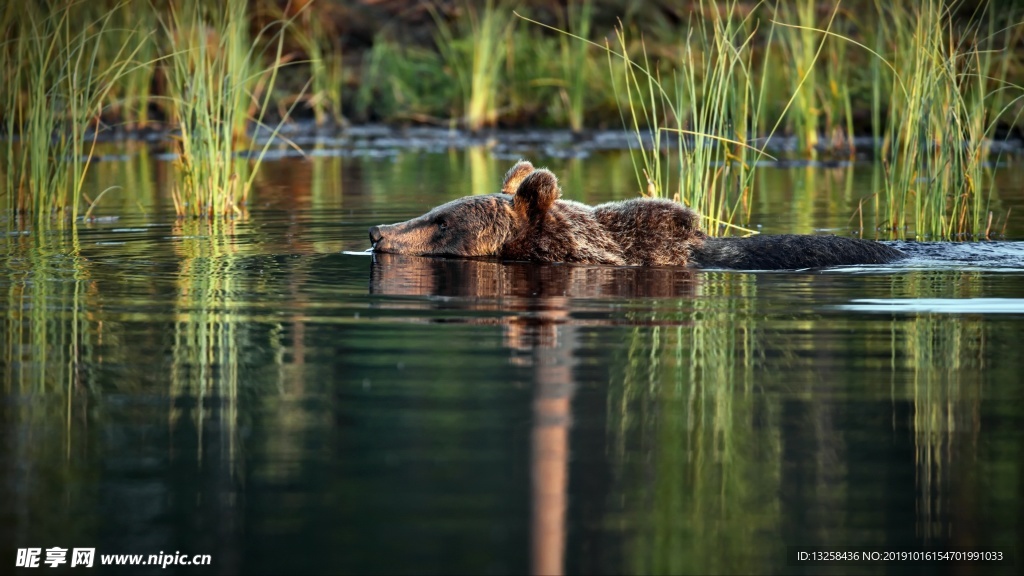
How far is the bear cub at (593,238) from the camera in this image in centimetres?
1024

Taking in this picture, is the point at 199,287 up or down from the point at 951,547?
up

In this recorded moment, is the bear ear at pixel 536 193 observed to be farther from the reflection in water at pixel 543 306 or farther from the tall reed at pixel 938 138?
the tall reed at pixel 938 138

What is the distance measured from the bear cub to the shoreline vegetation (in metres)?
0.83

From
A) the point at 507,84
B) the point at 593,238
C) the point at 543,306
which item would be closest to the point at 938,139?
the point at 593,238

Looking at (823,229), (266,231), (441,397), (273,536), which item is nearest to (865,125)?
(823,229)

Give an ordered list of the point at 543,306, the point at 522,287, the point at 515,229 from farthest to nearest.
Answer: the point at 515,229, the point at 522,287, the point at 543,306

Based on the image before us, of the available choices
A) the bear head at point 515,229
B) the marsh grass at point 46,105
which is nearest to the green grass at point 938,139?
the bear head at point 515,229

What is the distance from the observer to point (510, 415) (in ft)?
18.3

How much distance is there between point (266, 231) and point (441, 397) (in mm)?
7310

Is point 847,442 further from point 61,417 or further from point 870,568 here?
point 61,417

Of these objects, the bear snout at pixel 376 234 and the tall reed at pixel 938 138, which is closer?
the bear snout at pixel 376 234

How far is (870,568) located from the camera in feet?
13.6

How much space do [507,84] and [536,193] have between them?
17.1 m

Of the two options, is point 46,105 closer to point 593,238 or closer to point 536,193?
point 536,193
